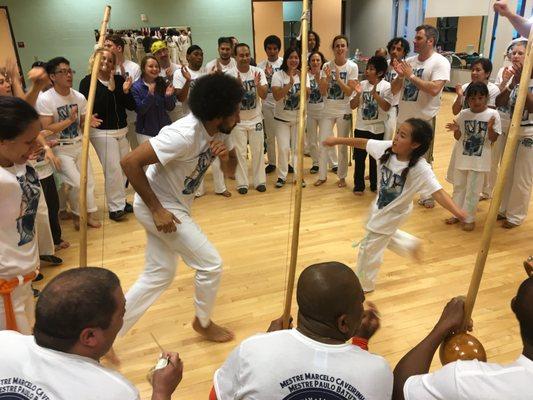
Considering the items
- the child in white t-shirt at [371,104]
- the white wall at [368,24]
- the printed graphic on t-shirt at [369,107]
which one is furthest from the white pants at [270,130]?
the white wall at [368,24]

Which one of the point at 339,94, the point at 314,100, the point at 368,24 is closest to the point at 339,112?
the point at 339,94

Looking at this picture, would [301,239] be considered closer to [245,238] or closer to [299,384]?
[245,238]

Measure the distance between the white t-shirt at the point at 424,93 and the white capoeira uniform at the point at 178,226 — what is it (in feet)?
8.83

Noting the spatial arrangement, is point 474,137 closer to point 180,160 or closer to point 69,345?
point 180,160

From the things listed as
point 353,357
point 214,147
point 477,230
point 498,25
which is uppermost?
point 498,25

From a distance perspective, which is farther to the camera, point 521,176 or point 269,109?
point 269,109

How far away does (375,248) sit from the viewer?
2.89m

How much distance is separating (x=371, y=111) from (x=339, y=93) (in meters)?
0.55

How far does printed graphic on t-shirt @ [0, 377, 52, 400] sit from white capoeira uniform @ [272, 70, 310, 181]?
413 centimetres

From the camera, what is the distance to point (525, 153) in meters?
3.80

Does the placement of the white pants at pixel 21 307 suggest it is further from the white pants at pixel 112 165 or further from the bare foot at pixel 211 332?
the white pants at pixel 112 165

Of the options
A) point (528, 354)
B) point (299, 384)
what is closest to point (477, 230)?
point (528, 354)

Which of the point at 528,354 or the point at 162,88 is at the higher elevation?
the point at 162,88

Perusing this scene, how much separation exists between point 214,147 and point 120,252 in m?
1.93
